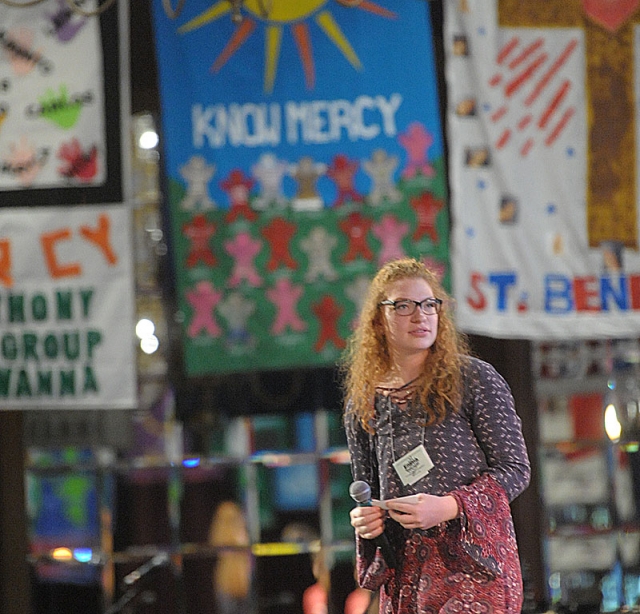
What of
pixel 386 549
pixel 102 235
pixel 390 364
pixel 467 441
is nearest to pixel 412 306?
pixel 390 364

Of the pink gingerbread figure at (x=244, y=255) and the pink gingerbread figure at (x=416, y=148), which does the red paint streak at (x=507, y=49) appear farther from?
the pink gingerbread figure at (x=244, y=255)

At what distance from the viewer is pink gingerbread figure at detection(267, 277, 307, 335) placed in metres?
3.73

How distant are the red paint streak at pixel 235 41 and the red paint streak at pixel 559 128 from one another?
1.27 meters

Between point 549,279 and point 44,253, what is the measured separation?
81.0 inches

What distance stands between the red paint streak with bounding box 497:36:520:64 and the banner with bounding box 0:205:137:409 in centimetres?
164

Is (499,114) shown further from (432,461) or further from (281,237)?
(432,461)

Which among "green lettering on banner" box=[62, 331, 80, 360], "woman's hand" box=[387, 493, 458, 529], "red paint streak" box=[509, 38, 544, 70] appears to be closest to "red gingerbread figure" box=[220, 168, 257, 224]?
"green lettering on banner" box=[62, 331, 80, 360]

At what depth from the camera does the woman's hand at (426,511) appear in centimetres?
197

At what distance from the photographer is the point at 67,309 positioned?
3.83 meters

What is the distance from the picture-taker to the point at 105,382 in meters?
3.78

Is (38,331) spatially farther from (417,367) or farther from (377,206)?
(417,367)

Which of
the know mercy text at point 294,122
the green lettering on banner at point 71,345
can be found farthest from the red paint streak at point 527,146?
the green lettering on banner at point 71,345

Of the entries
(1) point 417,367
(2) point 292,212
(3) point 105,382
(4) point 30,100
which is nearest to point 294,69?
(2) point 292,212

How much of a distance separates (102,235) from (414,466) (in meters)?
2.16
